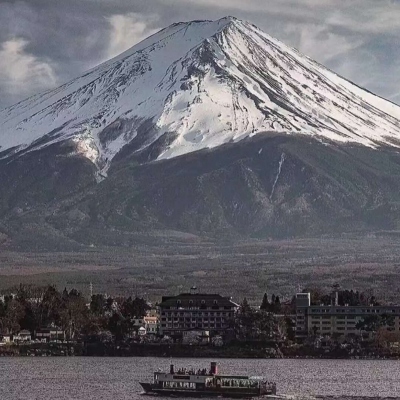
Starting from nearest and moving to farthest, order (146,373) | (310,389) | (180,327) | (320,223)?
1. (310,389)
2. (146,373)
3. (180,327)
4. (320,223)

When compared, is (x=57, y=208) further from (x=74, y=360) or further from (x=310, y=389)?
(x=310, y=389)

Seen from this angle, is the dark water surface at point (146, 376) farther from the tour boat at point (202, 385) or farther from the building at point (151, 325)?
the building at point (151, 325)

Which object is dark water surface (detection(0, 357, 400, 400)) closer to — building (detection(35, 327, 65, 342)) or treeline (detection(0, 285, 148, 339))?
treeline (detection(0, 285, 148, 339))

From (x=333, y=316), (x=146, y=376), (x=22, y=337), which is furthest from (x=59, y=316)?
(x=146, y=376)

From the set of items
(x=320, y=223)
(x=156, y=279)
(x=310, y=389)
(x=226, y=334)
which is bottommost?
(x=310, y=389)

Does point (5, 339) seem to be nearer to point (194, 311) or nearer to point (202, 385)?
point (194, 311)

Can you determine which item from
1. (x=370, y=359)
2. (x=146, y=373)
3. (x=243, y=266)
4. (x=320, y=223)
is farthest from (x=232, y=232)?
(x=146, y=373)

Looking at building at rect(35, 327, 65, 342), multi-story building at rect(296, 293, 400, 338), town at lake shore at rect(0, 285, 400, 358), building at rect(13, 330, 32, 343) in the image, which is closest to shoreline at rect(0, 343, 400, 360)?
town at lake shore at rect(0, 285, 400, 358)
